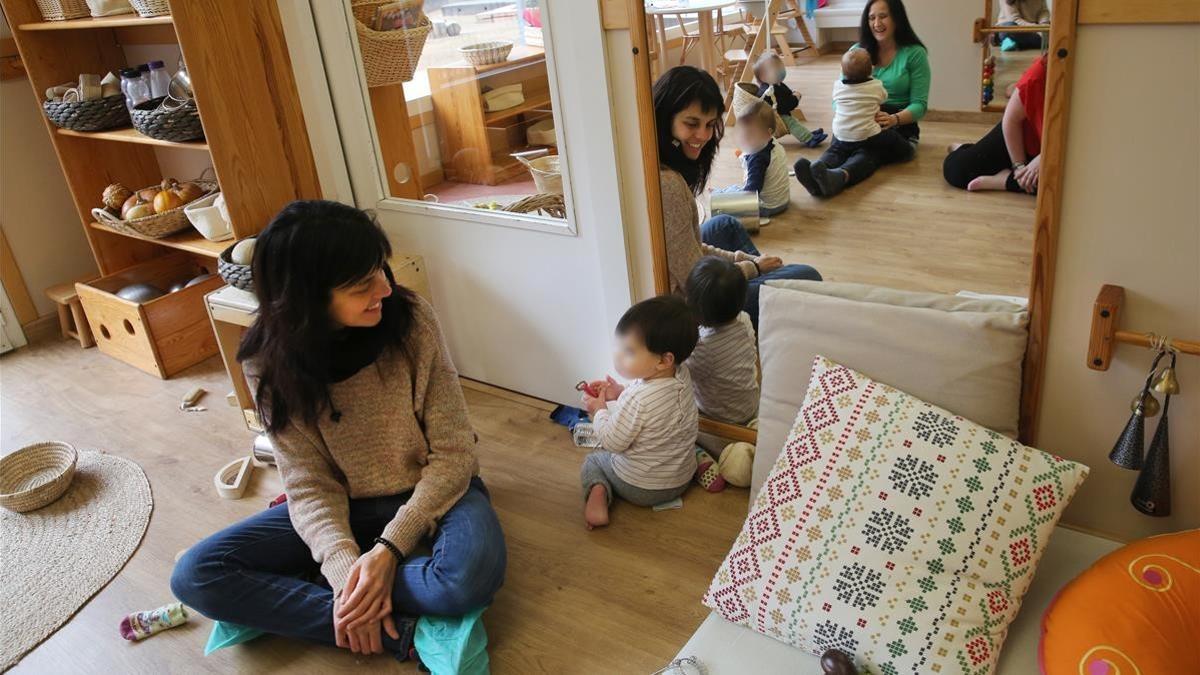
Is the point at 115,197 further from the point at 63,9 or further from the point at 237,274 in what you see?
the point at 237,274

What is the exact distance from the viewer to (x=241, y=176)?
2506 millimetres

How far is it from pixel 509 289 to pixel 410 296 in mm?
604

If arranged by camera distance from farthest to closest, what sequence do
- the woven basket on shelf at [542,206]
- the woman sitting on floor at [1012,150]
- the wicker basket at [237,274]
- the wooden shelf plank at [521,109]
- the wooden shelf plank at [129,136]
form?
the wooden shelf plank at [129,136], the wicker basket at [237,274], the woven basket on shelf at [542,206], the wooden shelf plank at [521,109], the woman sitting on floor at [1012,150]

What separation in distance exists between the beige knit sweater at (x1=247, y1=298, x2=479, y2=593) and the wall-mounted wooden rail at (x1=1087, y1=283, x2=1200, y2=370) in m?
1.14

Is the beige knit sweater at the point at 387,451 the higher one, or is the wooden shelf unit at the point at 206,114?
the wooden shelf unit at the point at 206,114

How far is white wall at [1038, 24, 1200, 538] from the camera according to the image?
1.33 m

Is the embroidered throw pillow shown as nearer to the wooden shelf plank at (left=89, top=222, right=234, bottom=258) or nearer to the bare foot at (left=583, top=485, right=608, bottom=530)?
the bare foot at (left=583, top=485, right=608, bottom=530)

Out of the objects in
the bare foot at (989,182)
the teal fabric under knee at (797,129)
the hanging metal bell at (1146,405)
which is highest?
the teal fabric under knee at (797,129)

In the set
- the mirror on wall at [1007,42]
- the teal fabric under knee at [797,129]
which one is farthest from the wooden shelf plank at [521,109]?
the mirror on wall at [1007,42]

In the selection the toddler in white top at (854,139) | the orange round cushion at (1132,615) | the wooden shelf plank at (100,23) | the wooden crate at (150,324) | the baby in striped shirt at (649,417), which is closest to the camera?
the orange round cushion at (1132,615)

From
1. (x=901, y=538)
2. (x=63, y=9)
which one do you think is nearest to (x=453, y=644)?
(x=901, y=538)

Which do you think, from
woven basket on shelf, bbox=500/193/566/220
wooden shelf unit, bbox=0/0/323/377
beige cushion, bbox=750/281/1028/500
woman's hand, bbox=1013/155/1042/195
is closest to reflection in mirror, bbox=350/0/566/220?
woven basket on shelf, bbox=500/193/566/220

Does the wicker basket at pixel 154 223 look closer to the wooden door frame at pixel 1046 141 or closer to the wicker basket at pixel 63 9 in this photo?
the wicker basket at pixel 63 9

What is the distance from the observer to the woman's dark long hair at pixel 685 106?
1870mm
